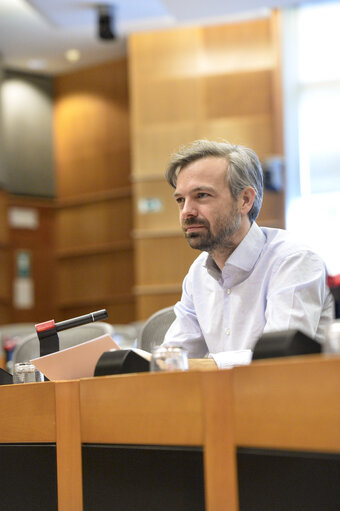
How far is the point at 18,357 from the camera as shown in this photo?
10.2 ft

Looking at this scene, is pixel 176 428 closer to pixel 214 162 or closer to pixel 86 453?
pixel 86 453

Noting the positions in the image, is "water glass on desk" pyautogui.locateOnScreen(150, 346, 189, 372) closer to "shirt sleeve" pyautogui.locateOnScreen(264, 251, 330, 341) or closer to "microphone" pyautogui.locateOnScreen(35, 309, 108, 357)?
"shirt sleeve" pyautogui.locateOnScreen(264, 251, 330, 341)

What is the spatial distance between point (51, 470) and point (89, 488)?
0.13 m

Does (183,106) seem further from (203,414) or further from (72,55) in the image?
(203,414)

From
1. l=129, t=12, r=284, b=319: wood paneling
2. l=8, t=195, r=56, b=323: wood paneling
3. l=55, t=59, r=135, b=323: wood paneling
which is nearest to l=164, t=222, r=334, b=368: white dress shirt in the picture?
l=129, t=12, r=284, b=319: wood paneling

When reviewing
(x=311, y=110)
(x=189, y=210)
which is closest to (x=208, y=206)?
(x=189, y=210)

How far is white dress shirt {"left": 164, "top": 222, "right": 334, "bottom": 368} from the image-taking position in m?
1.94

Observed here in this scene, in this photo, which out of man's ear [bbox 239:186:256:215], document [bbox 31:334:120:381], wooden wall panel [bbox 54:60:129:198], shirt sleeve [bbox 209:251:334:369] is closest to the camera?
document [bbox 31:334:120:381]

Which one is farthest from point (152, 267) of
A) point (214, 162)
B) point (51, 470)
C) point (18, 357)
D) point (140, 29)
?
point (51, 470)

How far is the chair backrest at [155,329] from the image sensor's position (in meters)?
2.71

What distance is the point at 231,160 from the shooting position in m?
2.24

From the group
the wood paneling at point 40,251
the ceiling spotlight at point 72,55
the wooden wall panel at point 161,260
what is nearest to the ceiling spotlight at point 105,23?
the ceiling spotlight at point 72,55

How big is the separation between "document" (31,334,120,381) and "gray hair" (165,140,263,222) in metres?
0.70

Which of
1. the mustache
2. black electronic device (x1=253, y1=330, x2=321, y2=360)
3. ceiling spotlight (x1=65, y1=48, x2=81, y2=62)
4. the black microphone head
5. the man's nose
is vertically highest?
ceiling spotlight (x1=65, y1=48, x2=81, y2=62)
